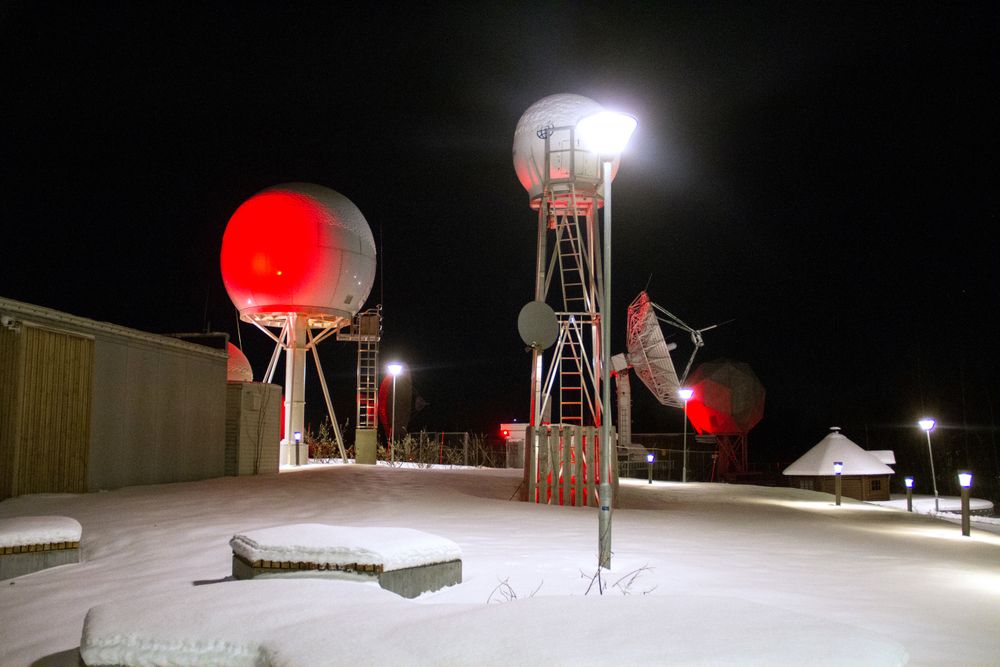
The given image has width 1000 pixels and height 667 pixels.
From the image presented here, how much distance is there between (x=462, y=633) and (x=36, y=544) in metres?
5.60

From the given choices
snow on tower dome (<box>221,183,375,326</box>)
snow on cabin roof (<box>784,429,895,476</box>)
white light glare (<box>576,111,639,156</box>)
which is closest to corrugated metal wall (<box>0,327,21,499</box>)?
white light glare (<box>576,111,639,156</box>)

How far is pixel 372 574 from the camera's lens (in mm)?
5527

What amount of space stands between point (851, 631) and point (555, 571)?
3839 millimetres

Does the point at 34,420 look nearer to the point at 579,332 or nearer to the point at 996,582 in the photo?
the point at 579,332

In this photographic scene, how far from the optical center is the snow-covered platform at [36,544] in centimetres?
692

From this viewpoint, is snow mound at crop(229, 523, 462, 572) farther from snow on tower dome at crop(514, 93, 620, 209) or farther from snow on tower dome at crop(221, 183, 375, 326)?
snow on tower dome at crop(221, 183, 375, 326)

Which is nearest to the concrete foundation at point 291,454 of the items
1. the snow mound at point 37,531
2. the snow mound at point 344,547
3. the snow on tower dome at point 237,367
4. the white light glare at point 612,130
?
Result: the snow on tower dome at point 237,367

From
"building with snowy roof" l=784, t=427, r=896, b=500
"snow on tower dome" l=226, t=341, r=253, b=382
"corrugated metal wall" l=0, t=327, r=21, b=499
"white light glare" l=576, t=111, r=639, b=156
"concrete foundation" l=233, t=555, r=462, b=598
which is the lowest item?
"building with snowy roof" l=784, t=427, r=896, b=500

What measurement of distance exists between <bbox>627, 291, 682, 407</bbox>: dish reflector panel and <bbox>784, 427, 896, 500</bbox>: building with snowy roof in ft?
27.4

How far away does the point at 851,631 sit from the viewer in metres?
3.62

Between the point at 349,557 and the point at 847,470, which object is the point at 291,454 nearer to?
the point at 847,470

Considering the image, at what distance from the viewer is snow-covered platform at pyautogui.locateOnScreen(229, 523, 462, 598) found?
555cm

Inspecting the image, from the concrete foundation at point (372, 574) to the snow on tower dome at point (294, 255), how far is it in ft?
61.4

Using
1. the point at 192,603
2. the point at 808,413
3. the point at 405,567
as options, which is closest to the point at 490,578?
the point at 405,567
